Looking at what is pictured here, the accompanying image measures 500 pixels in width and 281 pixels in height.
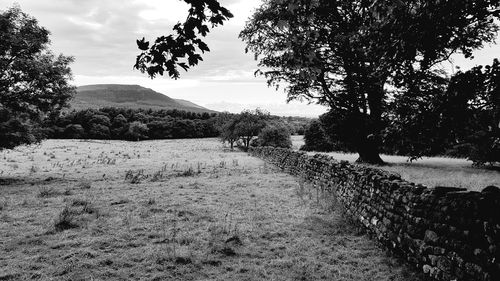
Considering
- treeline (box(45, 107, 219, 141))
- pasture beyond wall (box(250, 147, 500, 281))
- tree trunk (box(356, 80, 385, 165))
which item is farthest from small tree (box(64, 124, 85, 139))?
pasture beyond wall (box(250, 147, 500, 281))

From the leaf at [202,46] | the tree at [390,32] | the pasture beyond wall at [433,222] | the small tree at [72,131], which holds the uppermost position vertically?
the tree at [390,32]

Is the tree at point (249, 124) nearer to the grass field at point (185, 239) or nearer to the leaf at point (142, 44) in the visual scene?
the grass field at point (185, 239)

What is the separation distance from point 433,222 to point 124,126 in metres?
83.1

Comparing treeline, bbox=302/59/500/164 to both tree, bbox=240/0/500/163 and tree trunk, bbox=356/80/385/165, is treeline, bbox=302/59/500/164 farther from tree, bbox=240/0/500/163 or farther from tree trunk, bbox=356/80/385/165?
tree trunk, bbox=356/80/385/165

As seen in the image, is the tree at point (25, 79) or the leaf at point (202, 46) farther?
the tree at point (25, 79)

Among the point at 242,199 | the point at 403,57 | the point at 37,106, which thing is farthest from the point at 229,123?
the point at 403,57

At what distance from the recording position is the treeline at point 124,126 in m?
75.1

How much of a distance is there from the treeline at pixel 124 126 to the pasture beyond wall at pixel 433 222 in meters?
69.7

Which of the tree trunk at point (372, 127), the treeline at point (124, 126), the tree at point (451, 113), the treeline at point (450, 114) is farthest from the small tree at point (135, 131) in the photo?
the tree at point (451, 113)

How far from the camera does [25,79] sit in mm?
17891

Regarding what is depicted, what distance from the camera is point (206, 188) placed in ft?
49.8

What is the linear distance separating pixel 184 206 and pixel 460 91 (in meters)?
8.46

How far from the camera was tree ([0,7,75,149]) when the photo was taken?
17.3 metres

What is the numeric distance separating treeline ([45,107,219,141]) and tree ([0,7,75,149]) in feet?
185
